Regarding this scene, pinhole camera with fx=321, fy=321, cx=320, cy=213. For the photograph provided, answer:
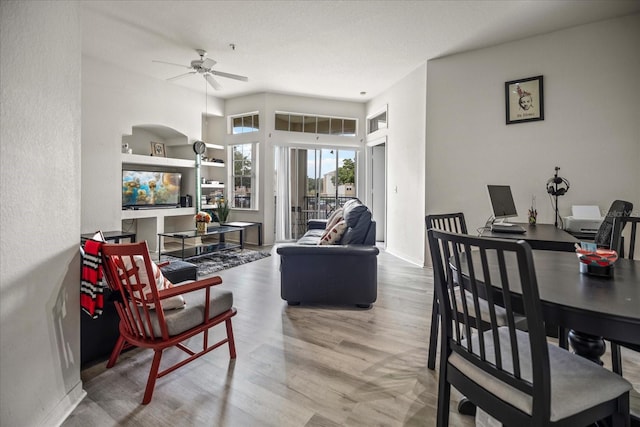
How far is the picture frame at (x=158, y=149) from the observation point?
633 cm

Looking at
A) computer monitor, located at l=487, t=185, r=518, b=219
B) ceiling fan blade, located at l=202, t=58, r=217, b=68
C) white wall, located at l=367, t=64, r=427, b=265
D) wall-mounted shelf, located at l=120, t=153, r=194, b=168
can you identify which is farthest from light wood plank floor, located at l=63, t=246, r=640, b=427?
wall-mounted shelf, located at l=120, t=153, r=194, b=168

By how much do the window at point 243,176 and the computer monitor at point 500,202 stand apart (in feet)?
15.7

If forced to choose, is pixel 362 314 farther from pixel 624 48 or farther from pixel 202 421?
pixel 624 48

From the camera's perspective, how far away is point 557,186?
381 centimetres

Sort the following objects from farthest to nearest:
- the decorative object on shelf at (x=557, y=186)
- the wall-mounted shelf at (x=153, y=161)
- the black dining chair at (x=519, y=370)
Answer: the wall-mounted shelf at (x=153, y=161)
the decorative object on shelf at (x=557, y=186)
the black dining chair at (x=519, y=370)

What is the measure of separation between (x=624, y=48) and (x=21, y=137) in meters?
5.26

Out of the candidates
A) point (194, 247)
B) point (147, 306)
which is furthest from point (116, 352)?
point (194, 247)

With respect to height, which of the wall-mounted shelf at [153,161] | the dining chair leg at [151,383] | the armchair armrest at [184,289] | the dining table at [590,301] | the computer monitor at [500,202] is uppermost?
the wall-mounted shelf at [153,161]

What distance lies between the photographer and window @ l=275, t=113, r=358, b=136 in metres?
6.71

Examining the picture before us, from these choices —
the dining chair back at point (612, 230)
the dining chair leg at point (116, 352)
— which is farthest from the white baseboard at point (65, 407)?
the dining chair back at point (612, 230)

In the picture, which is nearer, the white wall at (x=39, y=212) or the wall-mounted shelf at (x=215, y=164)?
the white wall at (x=39, y=212)

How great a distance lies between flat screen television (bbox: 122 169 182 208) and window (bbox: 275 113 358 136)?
93.4 inches

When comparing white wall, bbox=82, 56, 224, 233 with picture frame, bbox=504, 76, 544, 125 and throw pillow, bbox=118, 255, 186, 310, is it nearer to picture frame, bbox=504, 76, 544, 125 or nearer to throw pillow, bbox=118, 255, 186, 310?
throw pillow, bbox=118, 255, 186, 310

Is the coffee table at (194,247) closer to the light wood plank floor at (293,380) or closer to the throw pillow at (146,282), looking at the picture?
the light wood plank floor at (293,380)
